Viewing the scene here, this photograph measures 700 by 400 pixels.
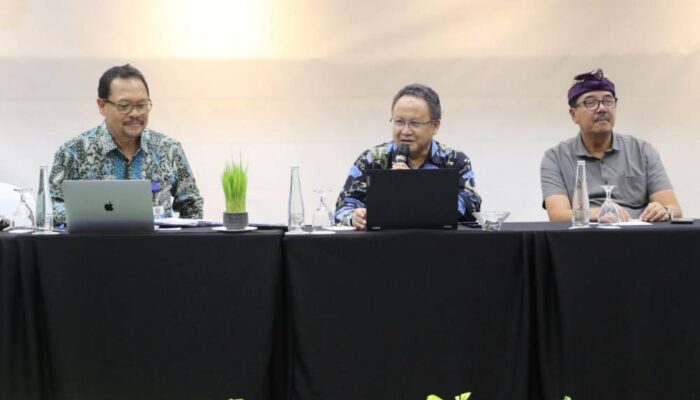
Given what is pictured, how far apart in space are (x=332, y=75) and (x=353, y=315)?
1941mm

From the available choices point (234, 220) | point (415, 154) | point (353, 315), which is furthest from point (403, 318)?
point (415, 154)

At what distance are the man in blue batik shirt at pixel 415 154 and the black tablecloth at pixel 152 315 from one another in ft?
2.17

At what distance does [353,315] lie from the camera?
2.15 meters

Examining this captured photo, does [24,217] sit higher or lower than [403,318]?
higher

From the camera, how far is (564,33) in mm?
3834

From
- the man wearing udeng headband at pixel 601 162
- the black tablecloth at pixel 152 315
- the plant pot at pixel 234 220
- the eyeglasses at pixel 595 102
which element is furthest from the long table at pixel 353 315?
the eyeglasses at pixel 595 102

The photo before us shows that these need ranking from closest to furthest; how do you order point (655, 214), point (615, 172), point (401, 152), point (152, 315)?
point (152, 315), point (655, 214), point (401, 152), point (615, 172)

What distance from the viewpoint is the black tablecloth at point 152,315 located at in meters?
2.11

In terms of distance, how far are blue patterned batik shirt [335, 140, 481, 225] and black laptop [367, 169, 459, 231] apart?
0.50 m

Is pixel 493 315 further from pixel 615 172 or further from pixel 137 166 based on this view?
pixel 137 166

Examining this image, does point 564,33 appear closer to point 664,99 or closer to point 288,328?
point 664,99

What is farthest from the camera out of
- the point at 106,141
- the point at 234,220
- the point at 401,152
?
the point at 106,141

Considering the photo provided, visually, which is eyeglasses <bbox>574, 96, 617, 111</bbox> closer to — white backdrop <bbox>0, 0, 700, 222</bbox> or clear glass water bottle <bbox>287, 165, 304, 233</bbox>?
white backdrop <bbox>0, 0, 700, 222</bbox>

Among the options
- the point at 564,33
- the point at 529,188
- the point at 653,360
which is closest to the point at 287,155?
the point at 529,188
